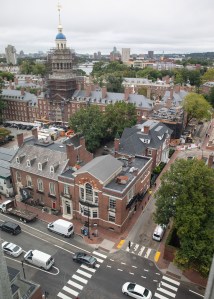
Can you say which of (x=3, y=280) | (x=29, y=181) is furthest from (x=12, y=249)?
(x=3, y=280)

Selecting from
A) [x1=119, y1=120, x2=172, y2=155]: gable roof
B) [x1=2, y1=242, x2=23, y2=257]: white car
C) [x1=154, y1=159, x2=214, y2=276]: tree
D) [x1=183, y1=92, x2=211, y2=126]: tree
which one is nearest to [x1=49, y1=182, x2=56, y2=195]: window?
[x1=2, y1=242, x2=23, y2=257]: white car

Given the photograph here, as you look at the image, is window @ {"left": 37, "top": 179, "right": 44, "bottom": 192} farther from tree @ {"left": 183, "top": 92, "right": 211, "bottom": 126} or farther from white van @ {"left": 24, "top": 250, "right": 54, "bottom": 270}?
tree @ {"left": 183, "top": 92, "right": 211, "bottom": 126}

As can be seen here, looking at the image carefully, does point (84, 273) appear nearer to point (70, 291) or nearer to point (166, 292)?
point (70, 291)

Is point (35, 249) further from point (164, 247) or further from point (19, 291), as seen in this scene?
point (164, 247)

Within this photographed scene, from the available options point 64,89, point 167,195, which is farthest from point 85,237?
point 64,89

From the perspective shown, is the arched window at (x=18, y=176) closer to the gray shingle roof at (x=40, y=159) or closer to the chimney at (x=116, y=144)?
the gray shingle roof at (x=40, y=159)

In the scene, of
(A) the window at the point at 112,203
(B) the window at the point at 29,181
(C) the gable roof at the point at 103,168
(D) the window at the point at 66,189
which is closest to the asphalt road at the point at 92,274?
(A) the window at the point at 112,203
